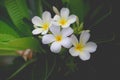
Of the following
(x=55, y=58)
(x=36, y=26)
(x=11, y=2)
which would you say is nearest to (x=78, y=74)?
(x=55, y=58)

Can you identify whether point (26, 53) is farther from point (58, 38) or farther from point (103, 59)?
point (103, 59)

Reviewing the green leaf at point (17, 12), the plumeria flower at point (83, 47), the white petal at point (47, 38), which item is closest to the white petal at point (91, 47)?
the plumeria flower at point (83, 47)

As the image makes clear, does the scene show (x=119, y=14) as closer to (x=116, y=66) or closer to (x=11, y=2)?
(x=116, y=66)

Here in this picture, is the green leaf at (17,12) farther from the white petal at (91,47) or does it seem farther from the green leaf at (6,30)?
the white petal at (91,47)

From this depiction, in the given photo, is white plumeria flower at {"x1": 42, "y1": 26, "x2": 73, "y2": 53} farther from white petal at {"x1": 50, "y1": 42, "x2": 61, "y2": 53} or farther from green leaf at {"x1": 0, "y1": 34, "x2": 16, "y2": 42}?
green leaf at {"x1": 0, "y1": 34, "x2": 16, "y2": 42}

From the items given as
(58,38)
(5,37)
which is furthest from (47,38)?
(5,37)

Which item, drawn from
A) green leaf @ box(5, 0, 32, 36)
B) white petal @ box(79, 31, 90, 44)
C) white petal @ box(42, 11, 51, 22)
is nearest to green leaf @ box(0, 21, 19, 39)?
green leaf @ box(5, 0, 32, 36)
